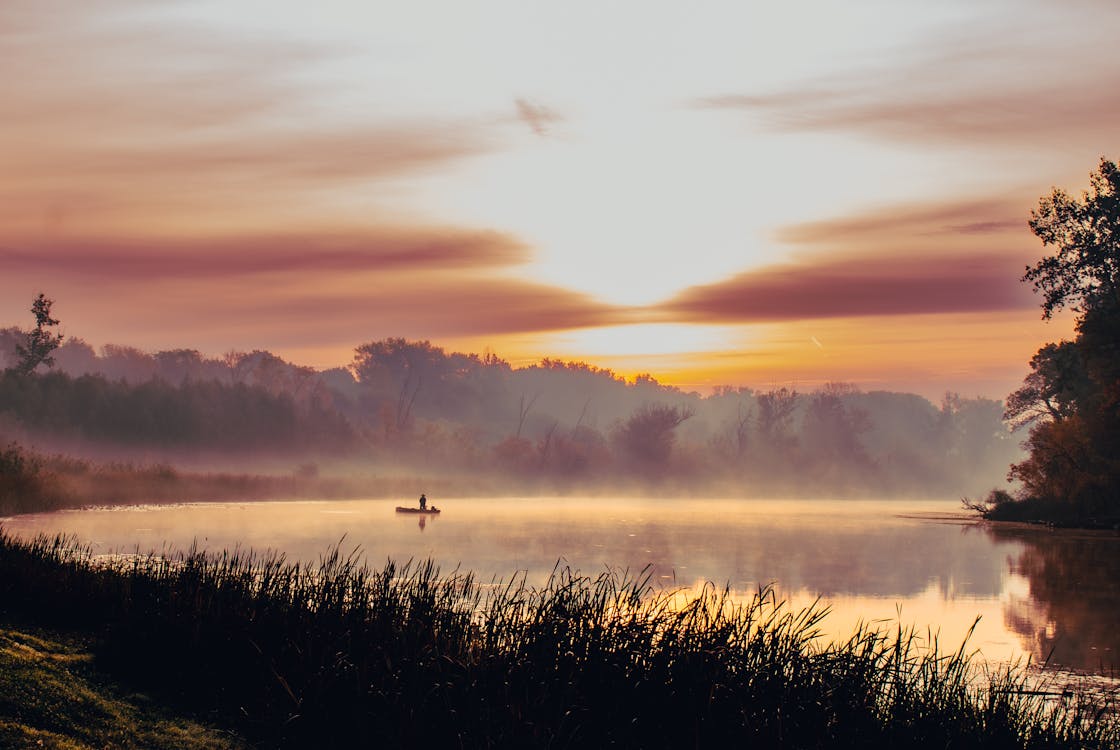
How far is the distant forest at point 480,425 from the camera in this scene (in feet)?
278

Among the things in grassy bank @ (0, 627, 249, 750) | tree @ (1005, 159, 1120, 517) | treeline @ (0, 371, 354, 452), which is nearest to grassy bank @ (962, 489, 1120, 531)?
tree @ (1005, 159, 1120, 517)

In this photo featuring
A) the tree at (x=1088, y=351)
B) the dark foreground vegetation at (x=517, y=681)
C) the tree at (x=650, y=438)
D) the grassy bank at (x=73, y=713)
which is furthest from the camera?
the tree at (x=650, y=438)

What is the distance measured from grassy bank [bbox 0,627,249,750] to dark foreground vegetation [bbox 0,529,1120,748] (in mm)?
478

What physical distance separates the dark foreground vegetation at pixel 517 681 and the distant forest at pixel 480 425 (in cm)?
6362

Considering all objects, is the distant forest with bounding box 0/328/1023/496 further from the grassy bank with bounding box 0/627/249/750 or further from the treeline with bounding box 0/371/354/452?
the grassy bank with bounding box 0/627/249/750

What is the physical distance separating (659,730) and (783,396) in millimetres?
120312

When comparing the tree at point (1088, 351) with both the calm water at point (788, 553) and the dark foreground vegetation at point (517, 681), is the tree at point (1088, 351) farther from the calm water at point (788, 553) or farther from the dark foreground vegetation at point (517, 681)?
the dark foreground vegetation at point (517, 681)

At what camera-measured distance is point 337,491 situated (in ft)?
269

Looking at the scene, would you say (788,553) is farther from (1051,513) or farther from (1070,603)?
(1051,513)

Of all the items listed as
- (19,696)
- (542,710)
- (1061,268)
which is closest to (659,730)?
(542,710)

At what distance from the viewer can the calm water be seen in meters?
24.4

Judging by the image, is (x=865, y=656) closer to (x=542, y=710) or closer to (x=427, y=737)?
(x=542, y=710)

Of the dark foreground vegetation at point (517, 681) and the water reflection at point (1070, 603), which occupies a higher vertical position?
the dark foreground vegetation at point (517, 681)

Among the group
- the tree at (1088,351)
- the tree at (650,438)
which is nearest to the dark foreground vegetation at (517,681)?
the tree at (1088,351)
